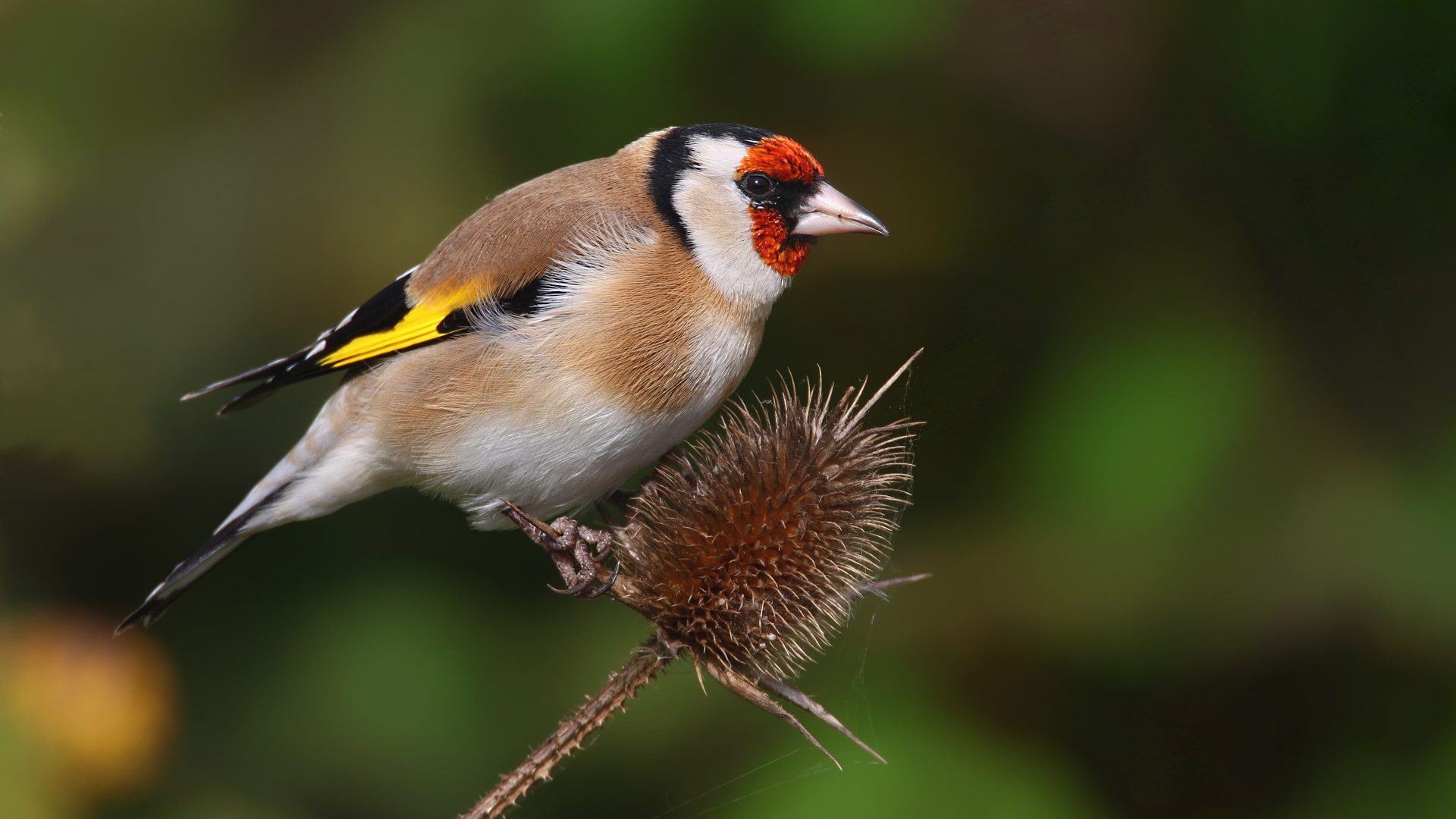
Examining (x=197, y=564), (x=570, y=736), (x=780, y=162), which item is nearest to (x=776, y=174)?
(x=780, y=162)

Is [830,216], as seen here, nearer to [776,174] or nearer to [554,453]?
[776,174]

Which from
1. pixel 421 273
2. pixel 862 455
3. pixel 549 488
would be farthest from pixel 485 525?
pixel 862 455

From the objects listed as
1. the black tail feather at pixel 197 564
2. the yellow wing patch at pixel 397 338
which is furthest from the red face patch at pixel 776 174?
the black tail feather at pixel 197 564

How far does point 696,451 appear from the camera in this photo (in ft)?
5.02

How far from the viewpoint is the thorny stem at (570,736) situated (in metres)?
1.23

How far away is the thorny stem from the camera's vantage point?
4.02 ft

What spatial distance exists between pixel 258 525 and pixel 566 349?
2.07 ft

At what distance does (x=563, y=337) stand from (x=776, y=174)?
41 centimetres

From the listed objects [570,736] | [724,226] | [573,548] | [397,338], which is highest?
[724,226]

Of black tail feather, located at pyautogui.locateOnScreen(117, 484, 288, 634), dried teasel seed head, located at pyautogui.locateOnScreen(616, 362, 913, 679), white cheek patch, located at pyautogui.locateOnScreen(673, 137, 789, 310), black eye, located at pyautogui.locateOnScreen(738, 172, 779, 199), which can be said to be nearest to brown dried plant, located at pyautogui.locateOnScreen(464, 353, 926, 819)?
dried teasel seed head, located at pyautogui.locateOnScreen(616, 362, 913, 679)

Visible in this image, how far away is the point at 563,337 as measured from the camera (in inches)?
58.6

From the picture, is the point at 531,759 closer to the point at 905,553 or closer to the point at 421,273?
the point at 421,273

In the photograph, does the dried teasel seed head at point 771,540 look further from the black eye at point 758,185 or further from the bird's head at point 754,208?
the black eye at point 758,185

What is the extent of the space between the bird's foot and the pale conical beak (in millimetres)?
570
